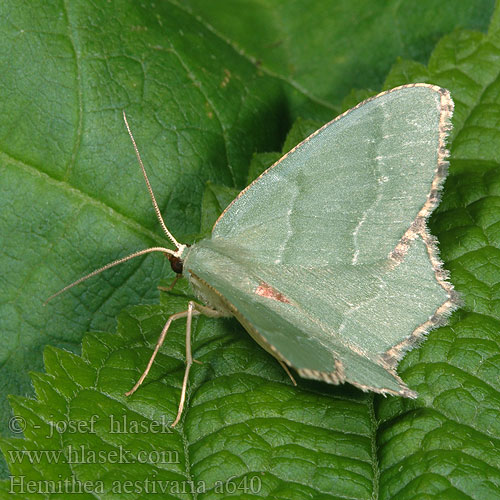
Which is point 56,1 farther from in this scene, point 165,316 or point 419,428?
point 419,428

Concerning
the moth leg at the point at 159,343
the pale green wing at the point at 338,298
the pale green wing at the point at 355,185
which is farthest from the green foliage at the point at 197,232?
the pale green wing at the point at 355,185

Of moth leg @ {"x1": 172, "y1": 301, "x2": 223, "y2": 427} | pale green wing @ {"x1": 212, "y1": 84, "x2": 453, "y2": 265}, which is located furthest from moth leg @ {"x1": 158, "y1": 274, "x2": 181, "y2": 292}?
pale green wing @ {"x1": 212, "y1": 84, "x2": 453, "y2": 265}

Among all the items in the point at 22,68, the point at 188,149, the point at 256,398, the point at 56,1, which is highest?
the point at 56,1

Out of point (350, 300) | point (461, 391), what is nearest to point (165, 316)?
point (350, 300)

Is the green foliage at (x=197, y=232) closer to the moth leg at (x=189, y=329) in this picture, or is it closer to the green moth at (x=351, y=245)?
the moth leg at (x=189, y=329)

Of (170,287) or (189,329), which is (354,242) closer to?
(189,329)

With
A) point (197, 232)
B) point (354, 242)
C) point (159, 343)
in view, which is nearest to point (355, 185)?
point (354, 242)

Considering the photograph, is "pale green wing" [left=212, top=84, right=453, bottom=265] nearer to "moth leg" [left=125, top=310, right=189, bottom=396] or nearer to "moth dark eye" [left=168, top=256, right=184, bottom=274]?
"moth dark eye" [left=168, top=256, right=184, bottom=274]
